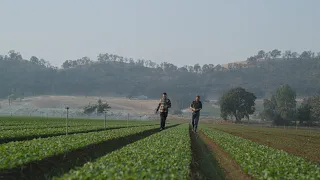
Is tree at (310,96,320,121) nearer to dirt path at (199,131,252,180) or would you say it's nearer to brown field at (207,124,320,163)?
brown field at (207,124,320,163)

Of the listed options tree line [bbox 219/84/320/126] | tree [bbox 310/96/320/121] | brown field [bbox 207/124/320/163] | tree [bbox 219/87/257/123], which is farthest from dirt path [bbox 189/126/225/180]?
tree [bbox 219/87/257/123]

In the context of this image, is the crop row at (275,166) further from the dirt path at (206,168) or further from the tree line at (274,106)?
the tree line at (274,106)

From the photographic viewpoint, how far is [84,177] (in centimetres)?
987

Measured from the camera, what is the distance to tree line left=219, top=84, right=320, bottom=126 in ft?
417

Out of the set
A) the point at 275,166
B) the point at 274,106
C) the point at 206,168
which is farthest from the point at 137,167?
the point at 274,106

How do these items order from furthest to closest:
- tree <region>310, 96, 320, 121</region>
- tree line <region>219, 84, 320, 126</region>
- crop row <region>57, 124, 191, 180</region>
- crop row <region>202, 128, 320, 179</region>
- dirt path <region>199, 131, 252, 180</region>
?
tree line <region>219, 84, 320, 126</region> → tree <region>310, 96, 320, 121</region> → dirt path <region>199, 131, 252, 180</region> → crop row <region>202, 128, 320, 179</region> → crop row <region>57, 124, 191, 180</region>

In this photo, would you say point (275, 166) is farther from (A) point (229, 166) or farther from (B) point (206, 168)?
(A) point (229, 166)

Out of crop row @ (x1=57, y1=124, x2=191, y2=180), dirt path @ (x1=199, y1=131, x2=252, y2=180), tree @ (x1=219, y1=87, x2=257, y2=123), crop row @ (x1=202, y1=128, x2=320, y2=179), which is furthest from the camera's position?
tree @ (x1=219, y1=87, x2=257, y2=123)

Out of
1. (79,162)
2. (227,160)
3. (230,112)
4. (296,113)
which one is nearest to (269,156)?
(227,160)

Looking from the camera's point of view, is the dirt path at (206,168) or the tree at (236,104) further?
the tree at (236,104)

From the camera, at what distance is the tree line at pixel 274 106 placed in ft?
417

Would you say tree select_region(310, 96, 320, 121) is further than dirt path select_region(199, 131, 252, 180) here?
Yes

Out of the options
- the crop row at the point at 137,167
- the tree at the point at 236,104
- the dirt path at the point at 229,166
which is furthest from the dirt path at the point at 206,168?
the tree at the point at 236,104

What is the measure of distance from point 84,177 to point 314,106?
419 ft
